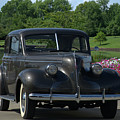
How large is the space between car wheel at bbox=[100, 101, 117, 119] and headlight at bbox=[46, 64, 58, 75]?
4.91 ft

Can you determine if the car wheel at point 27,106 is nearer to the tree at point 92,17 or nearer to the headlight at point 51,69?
the headlight at point 51,69

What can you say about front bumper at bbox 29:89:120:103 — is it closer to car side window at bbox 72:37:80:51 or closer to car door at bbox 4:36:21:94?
car door at bbox 4:36:21:94

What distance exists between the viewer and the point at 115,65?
770 inches

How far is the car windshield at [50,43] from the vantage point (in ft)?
29.3

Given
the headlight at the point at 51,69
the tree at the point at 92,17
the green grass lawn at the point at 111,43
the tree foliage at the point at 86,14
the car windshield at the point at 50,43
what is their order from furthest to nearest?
the tree at the point at 92,17 < the tree foliage at the point at 86,14 < the green grass lawn at the point at 111,43 < the car windshield at the point at 50,43 < the headlight at the point at 51,69

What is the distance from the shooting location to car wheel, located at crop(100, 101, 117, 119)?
825cm

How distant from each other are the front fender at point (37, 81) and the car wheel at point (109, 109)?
5.16 feet

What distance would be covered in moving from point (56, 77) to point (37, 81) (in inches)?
15.9

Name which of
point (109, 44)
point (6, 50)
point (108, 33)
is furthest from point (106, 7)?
point (6, 50)

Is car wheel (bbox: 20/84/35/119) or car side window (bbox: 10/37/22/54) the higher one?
car side window (bbox: 10/37/22/54)

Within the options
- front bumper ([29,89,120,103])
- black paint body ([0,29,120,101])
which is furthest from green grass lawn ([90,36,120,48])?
front bumper ([29,89,120,103])

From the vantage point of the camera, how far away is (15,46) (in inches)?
370

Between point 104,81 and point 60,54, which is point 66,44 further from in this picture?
point 104,81

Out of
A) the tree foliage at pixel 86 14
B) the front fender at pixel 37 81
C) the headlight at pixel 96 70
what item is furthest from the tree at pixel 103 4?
the front fender at pixel 37 81
